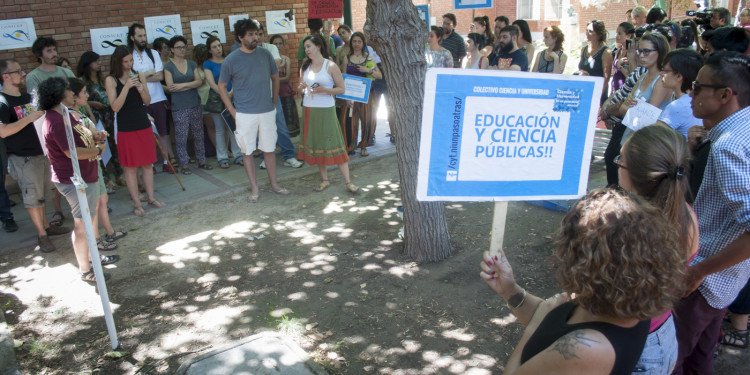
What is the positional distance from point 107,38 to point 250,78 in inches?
123

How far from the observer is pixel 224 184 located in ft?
24.7

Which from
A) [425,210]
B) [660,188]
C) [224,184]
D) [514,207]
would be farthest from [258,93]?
[660,188]

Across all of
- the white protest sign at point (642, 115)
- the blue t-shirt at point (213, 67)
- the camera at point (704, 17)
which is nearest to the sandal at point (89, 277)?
the blue t-shirt at point (213, 67)

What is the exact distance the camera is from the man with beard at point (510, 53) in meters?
7.81

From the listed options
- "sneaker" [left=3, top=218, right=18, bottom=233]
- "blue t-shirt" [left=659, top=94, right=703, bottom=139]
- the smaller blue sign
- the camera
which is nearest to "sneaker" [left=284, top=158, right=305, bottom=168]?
"sneaker" [left=3, top=218, right=18, bottom=233]

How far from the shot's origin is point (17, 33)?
736 centimetres

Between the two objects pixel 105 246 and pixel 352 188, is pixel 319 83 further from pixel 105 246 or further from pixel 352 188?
pixel 105 246

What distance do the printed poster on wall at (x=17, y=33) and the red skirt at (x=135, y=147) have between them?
107 inches

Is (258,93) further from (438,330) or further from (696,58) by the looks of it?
(696,58)

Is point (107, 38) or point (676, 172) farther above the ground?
point (107, 38)

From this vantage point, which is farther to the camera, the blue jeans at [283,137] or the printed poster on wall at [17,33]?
the blue jeans at [283,137]

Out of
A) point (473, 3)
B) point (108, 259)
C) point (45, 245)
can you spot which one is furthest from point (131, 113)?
point (473, 3)

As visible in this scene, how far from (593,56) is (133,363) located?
7223 millimetres

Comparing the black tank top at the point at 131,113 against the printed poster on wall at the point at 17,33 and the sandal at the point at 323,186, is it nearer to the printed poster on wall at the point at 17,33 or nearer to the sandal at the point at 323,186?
the sandal at the point at 323,186
